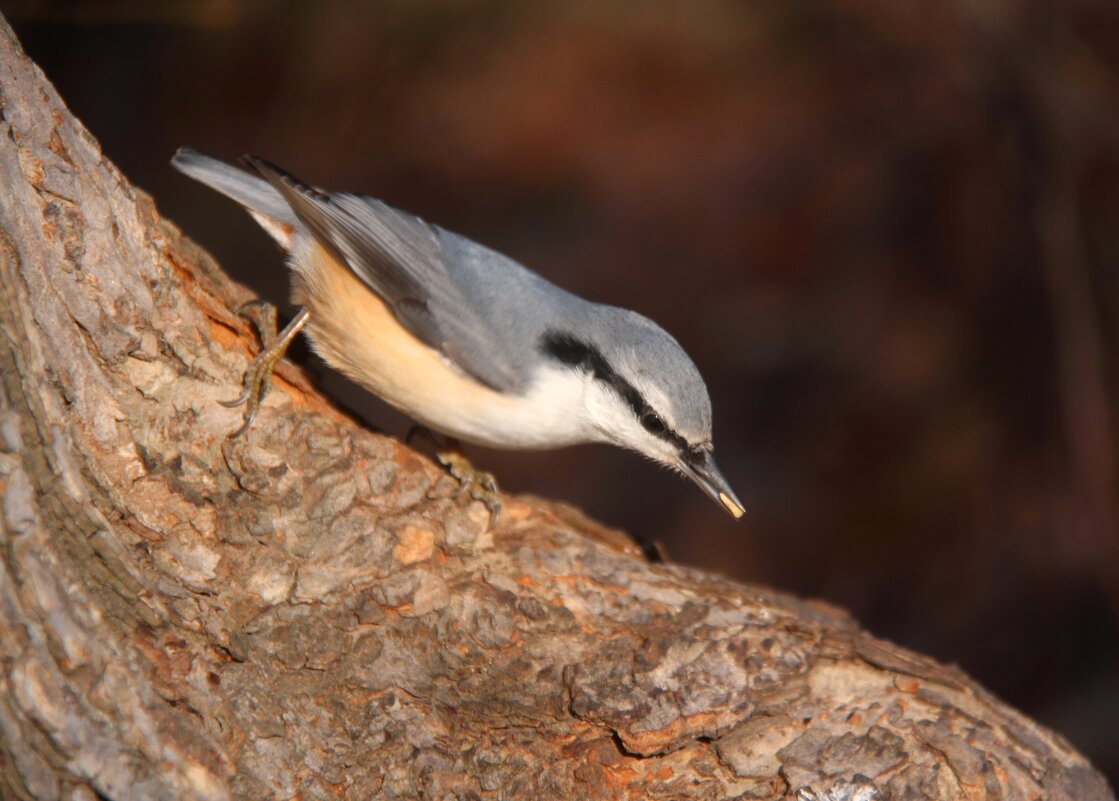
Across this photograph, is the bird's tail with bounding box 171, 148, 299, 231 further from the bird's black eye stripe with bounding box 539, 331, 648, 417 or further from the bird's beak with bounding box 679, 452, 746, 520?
the bird's beak with bounding box 679, 452, 746, 520

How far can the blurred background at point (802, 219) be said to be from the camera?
4.68 metres

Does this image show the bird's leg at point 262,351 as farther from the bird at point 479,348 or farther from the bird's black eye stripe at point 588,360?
the bird's black eye stripe at point 588,360

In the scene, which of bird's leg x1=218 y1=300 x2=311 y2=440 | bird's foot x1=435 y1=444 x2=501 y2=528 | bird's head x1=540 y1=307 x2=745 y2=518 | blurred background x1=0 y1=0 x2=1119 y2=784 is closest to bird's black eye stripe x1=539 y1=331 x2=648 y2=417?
bird's head x1=540 y1=307 x2=745 y2=518

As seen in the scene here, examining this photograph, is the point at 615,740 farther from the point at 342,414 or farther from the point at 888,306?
the point at 888,306

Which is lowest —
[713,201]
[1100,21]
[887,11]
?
[713,201]

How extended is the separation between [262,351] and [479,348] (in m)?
0.47

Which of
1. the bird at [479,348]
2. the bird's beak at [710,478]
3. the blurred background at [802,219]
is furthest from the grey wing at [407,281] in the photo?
the blurred background at [802,219]

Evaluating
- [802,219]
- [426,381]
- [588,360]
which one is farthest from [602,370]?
[802,219]

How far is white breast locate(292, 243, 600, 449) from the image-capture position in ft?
7.64

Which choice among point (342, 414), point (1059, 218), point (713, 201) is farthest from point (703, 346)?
point (342, 414)

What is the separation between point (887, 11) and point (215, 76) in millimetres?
3539

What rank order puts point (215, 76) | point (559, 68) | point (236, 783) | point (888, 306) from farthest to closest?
point (559, 68), point (215, 76), point (888, 306), point (236, 783)

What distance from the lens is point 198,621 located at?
1.88 m

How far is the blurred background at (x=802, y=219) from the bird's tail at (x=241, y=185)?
1.67m
